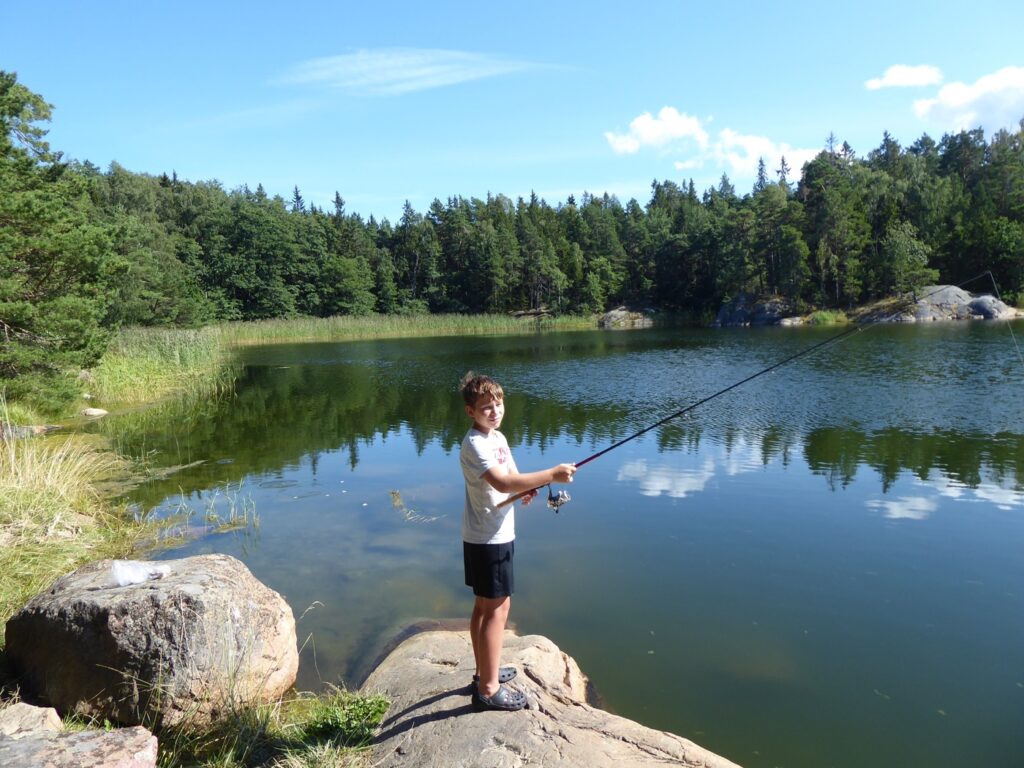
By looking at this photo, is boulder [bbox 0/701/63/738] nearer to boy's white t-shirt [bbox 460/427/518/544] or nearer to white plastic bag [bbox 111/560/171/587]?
white plastic bag [bbox 111/560/171/587]

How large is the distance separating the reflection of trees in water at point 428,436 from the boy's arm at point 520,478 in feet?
24.8

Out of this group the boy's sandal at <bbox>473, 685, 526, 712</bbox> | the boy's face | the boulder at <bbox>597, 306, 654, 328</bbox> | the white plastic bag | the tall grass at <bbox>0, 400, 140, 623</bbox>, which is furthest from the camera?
the boulder at <bbox>597, 306, 654, 328</bbox>

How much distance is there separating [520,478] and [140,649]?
8.06 ft

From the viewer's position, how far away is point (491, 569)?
347 cm

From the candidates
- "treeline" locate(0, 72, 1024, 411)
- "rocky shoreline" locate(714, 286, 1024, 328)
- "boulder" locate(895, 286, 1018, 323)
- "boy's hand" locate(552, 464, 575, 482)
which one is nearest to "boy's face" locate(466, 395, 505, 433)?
"boy's hand" locate(552, 464, 575, 482)

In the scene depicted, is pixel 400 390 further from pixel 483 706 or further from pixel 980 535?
pixel 483 706

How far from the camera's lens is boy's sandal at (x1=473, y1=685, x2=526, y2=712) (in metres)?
3.62

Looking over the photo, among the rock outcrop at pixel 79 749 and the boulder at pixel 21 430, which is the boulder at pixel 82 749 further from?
the boulder at pixel 21 430

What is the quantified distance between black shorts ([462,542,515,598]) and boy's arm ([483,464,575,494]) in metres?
0.34

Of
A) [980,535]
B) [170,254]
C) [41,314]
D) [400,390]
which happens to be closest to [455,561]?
[980,535]

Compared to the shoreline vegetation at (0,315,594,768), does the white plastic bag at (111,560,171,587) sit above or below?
above

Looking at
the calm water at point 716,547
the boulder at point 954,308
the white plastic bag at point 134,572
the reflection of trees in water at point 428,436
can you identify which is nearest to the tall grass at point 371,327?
the reflection of trees in water at point 428,436

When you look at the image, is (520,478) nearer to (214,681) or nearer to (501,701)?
(501,701)

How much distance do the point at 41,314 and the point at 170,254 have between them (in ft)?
115
